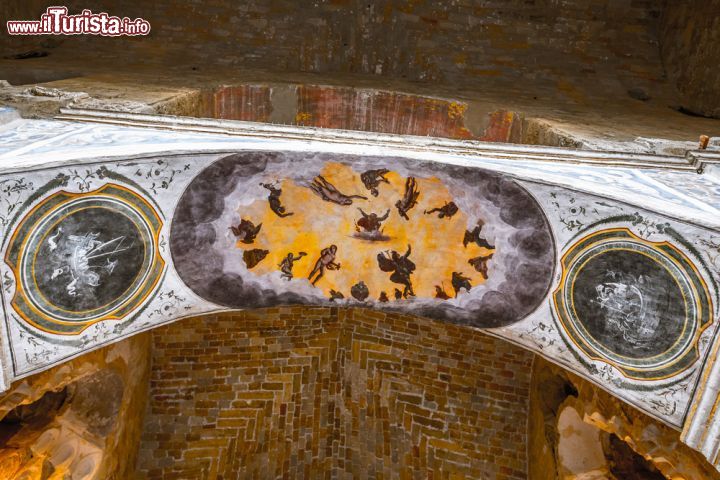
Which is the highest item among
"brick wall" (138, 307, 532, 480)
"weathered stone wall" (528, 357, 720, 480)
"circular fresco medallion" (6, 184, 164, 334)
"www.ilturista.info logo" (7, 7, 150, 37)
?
"www.ilturista.info logo" (7, 7, 150, 37)

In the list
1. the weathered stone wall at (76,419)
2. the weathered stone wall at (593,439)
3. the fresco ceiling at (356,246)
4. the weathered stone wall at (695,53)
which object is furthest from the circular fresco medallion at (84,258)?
the weathered stone wall at (695,53)

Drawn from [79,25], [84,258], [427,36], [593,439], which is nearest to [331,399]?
[593,439]

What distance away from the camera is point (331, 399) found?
7832mm

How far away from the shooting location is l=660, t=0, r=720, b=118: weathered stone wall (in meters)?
7.98

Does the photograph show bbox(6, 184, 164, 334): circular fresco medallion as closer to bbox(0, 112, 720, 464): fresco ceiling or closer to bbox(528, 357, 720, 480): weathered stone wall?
bbox(0, 112, 720, 464): fresco ceiling

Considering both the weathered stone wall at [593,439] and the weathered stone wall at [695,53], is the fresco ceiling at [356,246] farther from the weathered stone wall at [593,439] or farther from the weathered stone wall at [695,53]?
the weathered stone wall at [695,53]

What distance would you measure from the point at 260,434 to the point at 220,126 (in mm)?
4238

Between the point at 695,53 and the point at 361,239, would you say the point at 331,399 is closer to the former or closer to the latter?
the point at 361,239

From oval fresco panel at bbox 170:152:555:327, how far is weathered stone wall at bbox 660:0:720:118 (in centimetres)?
492

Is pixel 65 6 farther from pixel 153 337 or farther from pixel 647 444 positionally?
pixel 647 444

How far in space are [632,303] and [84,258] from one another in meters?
3.85

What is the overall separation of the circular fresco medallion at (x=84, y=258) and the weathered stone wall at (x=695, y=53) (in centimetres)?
710

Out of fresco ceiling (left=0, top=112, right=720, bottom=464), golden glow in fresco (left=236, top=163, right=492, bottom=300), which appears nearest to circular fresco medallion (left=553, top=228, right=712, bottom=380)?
fresco ceiling (left=0, top=112, right=720, bottom=464)

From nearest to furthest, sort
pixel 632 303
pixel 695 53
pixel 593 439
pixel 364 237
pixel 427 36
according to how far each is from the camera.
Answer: pixel 632 303, pixel 364 237, pixel 593 439, pixel 695 53, pixel 427 36
